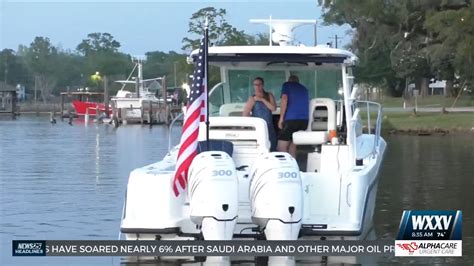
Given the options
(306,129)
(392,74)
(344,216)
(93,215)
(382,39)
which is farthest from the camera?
(392,74)

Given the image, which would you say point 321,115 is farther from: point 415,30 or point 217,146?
point 415,30

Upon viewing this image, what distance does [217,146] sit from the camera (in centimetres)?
1348

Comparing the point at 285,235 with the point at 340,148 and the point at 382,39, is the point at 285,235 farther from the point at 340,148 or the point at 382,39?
the point at 382,39

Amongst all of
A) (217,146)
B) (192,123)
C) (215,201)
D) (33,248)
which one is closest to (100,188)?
(217,146)

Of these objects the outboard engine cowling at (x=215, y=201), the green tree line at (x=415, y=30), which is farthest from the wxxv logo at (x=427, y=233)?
the green tree line at (x=415, y=30)

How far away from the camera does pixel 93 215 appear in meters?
18.0

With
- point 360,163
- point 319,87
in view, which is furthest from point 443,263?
point 319,87

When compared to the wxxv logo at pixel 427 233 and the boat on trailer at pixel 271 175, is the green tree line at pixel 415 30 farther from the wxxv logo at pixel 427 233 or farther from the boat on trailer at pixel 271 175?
the wxxv logo at pixel 427 233

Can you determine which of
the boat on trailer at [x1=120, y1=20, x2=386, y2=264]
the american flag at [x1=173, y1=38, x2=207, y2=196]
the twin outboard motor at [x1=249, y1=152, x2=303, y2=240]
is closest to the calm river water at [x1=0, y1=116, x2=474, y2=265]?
the boat on trailer at [x1=120, y1=20, x2=386, y2=264]

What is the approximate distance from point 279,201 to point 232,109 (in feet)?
15.2

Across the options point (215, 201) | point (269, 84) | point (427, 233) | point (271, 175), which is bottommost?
point (427, 233)

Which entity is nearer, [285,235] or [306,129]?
[285,235]

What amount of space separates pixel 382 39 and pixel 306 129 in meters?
52.1

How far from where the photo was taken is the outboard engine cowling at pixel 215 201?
36.7ft
